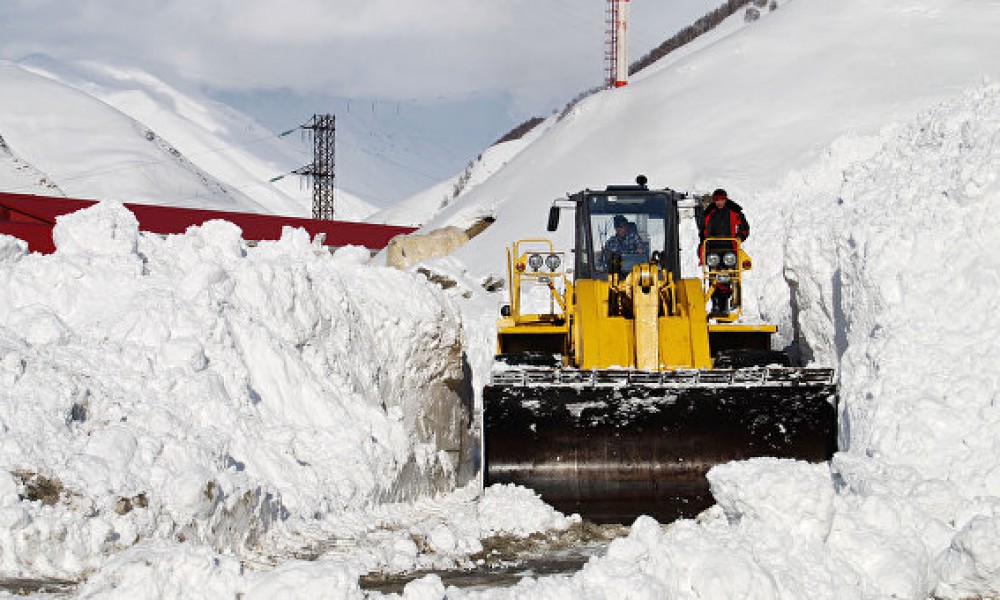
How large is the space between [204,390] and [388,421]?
247 cm

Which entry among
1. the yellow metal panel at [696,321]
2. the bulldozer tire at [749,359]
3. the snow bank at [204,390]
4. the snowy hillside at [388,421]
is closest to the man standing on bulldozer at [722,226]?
the snowy hillside at [388,421]

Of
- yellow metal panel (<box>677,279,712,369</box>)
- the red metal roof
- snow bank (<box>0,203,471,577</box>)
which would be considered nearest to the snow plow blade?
yellow metal panel (<box>677,279,712,369</box>)

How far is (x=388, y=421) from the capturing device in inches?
471

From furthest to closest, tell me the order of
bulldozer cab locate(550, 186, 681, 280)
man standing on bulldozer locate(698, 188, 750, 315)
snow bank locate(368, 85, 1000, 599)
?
man standing on bulldozer locate(698, 188, 750, 315)
bulldozer cab locate(550, 186, 681, 280)
snow bank locate(368, 85, 1000, 599)

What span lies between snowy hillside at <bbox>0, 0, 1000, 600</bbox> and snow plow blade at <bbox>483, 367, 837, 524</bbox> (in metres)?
0.27

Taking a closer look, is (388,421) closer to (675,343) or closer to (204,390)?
(204,390)

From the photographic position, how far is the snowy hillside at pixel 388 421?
6.70m

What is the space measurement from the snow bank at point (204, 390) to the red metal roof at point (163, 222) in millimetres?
14130

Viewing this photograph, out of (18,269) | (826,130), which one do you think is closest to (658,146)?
(826,130)

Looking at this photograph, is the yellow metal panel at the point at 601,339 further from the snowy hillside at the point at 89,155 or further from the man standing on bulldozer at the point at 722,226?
the snowy hillside at the point at 89,155

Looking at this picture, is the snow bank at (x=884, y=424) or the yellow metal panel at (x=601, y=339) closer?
the snow bank at (x=884, y=424)

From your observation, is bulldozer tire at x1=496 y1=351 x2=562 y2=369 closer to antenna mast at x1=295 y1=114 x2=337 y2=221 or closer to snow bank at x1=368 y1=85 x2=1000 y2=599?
snow bank at x1=368 y1=85 x2=1000 y2=599

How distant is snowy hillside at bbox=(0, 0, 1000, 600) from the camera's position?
22.0ft

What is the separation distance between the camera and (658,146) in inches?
1286
